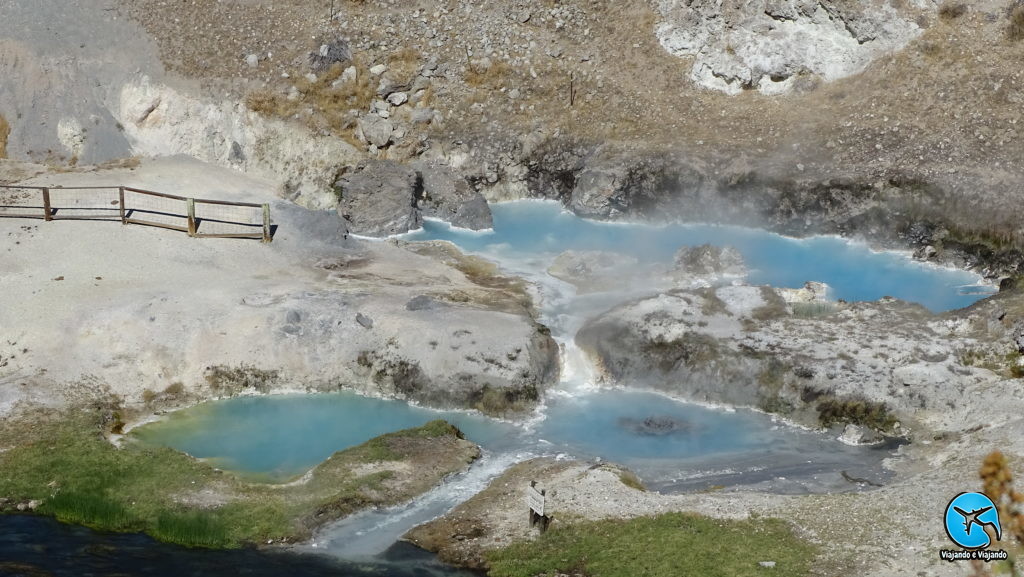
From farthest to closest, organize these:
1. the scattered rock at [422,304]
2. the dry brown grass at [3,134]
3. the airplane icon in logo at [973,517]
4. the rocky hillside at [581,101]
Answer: the rocky hillside at [581,101] < the dry brown grass at [3,134] < the scattered rock at [422,304] < the airplane icon in logo at [973,517]

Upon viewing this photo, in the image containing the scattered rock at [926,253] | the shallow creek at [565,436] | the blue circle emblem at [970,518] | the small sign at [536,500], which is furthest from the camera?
the scattered rock at [926,253]

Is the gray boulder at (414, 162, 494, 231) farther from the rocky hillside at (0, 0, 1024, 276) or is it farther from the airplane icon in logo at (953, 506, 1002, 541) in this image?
the airplane icon in logo at (953, 506, 1002, 541)

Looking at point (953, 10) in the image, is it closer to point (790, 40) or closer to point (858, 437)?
point (790, 40)

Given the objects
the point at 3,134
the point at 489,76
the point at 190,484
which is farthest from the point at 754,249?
the point at 3,134

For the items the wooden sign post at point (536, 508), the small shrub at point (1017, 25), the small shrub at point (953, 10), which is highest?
the small shrub at point (953, 10)

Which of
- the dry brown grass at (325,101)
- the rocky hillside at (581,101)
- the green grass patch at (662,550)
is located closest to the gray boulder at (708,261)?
the rocky hillside at (581,101)

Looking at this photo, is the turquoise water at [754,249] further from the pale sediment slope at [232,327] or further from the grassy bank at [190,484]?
the grassy bank at [190,484]
